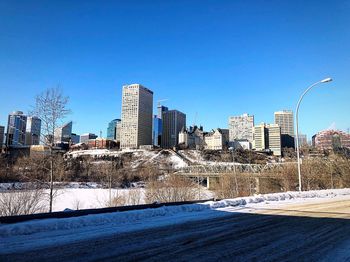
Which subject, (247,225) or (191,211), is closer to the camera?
(247,225)

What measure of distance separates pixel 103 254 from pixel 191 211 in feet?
26.6

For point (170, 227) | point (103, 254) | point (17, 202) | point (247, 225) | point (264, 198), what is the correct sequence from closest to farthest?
point (103, 254)
point (170, 227)
point (247, 225)
point (17, 202)
point (264, 198)

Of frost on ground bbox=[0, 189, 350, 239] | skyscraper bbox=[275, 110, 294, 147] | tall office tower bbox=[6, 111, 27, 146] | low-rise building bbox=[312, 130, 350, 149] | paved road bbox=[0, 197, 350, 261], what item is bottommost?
paved road bbox=[0, 197, 350, 261]

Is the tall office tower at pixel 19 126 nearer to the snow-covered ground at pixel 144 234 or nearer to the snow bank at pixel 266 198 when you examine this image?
the snow-covered ground at pixel 144 234

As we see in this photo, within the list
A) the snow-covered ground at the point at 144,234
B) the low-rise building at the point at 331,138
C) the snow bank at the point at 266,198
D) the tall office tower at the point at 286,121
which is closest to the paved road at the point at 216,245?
the snow-covered ground at the point at 144,234

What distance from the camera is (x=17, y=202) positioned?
59.4 ft

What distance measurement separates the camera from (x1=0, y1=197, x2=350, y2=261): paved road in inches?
274

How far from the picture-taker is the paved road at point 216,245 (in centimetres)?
695

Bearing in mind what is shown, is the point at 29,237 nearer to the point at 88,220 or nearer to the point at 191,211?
the point at 88,220

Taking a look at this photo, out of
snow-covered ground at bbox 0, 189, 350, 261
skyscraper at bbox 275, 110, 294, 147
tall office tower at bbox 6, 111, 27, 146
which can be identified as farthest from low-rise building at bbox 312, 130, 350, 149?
snow-covered ground at bbox 0, 189, 350, 261

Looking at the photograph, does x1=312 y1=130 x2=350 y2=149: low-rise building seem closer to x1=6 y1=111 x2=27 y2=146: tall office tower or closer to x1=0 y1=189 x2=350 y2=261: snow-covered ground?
x1=6 y1=111 x2=27 y2=146: tall office tower

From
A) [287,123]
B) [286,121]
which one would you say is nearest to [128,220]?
[287,123]

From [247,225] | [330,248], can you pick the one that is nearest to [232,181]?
[247,225]

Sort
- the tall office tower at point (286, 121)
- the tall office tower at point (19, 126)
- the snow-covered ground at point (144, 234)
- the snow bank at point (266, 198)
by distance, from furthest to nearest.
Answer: the tall office tower at point (286, 121), the tall office tower at point (19, 126), the snow bank at point (266, 198), the snow-covered ground at point (144, 234)
